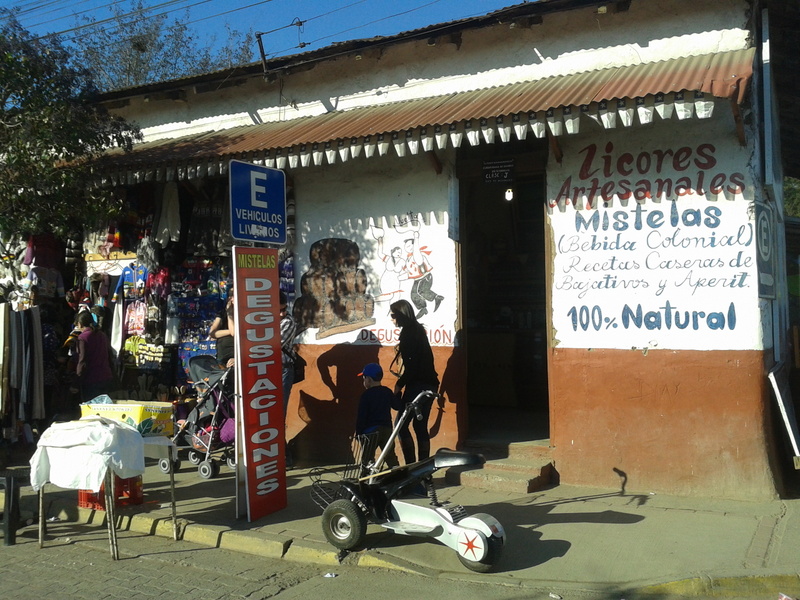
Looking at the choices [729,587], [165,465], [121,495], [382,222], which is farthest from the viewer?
[382,222]

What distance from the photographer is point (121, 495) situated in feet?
23.7

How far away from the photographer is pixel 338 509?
5715mm

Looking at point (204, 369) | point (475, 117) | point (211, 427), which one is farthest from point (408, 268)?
point (211, 427)

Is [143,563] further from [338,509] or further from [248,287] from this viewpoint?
[248,287]

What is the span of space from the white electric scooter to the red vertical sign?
0.86 meters

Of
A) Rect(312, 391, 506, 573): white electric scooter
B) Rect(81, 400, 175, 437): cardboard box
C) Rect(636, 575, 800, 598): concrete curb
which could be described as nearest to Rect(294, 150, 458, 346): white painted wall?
Rect(81, 400, 175, 437): cardboard box

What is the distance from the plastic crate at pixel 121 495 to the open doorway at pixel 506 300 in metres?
4.88

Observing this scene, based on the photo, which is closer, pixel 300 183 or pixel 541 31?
pixel 541 31

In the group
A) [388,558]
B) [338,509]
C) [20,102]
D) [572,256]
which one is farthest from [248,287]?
[20,102]

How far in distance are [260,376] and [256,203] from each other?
157 cm

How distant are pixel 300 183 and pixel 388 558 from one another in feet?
17.3

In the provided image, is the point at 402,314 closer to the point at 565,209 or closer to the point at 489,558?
the point at 565,209

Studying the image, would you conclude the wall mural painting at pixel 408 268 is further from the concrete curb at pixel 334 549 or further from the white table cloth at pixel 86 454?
the white table cloth at pixel 86 454

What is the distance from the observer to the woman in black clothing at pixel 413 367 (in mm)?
7543
